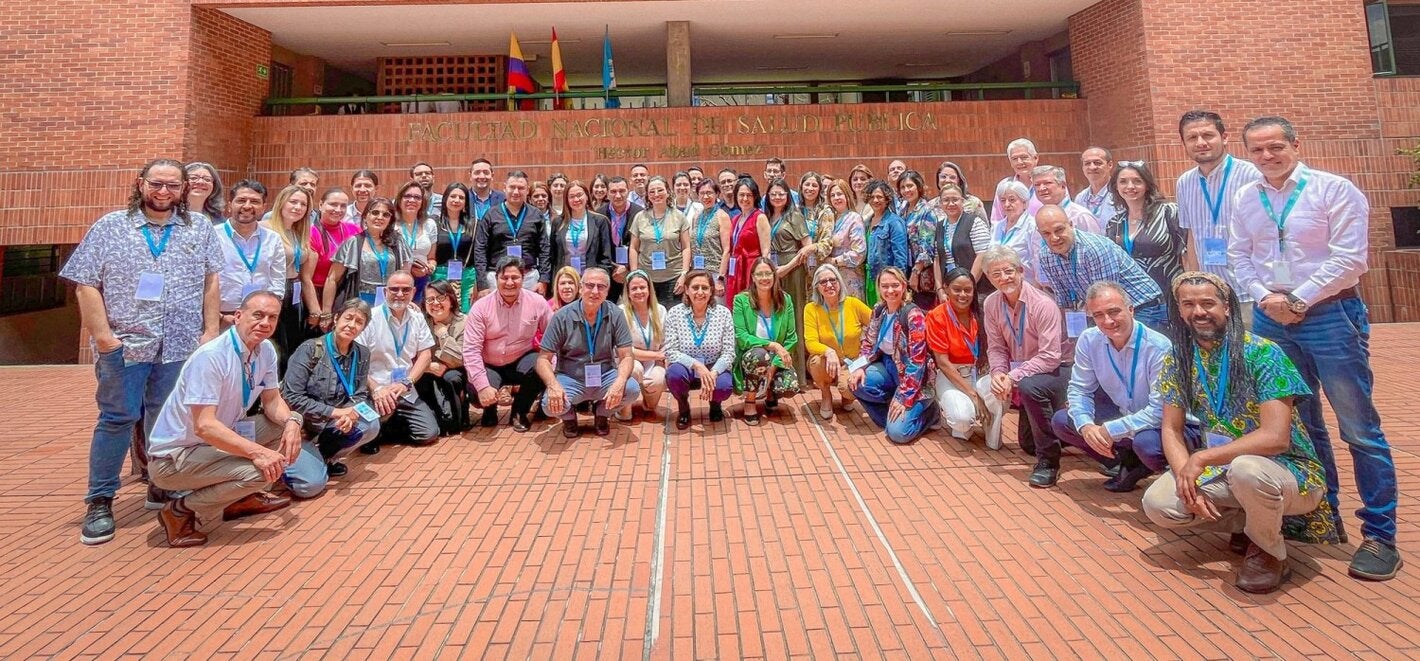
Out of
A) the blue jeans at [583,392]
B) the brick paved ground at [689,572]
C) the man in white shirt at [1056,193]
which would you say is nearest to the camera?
the brick paved ground at [689,572]

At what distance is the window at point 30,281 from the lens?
1016cm

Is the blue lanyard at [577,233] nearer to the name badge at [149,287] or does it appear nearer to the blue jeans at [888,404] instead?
the blue jeans at [888,404]

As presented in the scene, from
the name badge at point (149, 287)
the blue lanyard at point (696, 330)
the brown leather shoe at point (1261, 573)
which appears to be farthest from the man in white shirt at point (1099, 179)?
the name badge at point (149, 287)

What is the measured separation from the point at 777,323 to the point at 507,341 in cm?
200

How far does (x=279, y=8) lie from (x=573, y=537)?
31.9ft

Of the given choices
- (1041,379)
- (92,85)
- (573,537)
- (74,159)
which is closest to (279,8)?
(92,85)

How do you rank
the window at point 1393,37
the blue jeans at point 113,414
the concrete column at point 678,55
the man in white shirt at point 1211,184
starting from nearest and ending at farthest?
the blue jeans at point 113,414 < the man in white shirt at point 1211,184 < the window at point 1393,37 < the concrete column at point 678,55

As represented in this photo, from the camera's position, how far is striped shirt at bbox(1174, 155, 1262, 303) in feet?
10.8

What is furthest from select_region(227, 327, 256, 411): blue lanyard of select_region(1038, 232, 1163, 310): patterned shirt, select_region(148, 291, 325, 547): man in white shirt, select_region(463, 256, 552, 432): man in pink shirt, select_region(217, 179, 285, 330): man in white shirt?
select_region(1038, 232, 1163, 310): patterned shirt

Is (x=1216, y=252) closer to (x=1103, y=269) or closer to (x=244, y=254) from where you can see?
(x=1103, y=269)

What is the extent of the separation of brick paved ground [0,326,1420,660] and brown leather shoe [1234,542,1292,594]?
5 centimetres

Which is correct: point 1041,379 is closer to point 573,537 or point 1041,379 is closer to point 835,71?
point 573,537

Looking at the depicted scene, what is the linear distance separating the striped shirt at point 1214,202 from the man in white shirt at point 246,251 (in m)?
5.25

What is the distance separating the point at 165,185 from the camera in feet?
10.5
